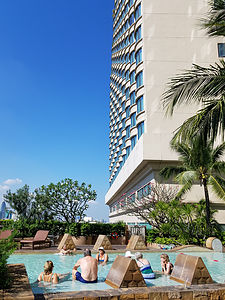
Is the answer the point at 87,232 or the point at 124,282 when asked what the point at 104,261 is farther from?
the point at 87,232

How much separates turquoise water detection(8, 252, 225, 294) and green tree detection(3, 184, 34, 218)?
15347 millimetres

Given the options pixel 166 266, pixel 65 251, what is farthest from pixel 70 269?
pixel 166 266

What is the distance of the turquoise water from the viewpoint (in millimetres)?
8031

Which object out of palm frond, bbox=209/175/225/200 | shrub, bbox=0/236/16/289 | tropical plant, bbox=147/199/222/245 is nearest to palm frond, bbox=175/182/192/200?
tropical plant, bbox=147/199/222/245

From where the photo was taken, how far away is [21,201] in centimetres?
2967

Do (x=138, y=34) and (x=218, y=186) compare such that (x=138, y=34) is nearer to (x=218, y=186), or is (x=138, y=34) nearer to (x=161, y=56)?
(x=161, y=56)

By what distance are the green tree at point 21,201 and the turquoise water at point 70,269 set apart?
15.3 meters

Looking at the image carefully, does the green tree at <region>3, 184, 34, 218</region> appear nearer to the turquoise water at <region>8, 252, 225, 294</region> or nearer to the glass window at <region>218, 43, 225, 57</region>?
the turquoise water at <region>8, 252, 225, 294</region>

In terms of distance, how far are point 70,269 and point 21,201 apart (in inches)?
750

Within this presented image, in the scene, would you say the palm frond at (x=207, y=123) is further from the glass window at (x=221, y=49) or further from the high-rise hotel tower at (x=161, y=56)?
the glass window at (x=221, y=49)

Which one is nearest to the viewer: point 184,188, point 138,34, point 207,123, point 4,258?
point 4,258

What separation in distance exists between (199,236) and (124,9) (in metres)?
40.2

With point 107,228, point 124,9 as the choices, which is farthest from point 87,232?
point 124,9

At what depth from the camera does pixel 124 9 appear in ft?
157
